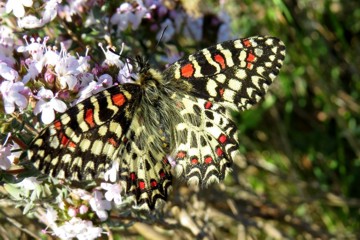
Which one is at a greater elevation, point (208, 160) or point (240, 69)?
point (240, 69)

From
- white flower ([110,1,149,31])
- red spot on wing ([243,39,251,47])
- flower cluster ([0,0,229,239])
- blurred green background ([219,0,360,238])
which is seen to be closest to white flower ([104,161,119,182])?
flower cluster ([0,0,229,239])

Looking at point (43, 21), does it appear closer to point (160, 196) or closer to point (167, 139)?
point (167, 139)

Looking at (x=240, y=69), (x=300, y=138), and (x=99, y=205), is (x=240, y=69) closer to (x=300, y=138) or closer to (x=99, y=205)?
(x=99, y=205)

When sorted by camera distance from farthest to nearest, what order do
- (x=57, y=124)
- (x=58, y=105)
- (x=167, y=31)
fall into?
(x=167, y=31) < (x=58, y=105) < (x=57, y=124)

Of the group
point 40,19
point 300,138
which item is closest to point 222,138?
point 40,19

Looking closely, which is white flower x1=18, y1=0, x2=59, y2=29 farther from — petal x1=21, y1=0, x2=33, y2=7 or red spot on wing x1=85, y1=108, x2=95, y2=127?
red spot on wing x1=85, y1=108, x2=95, y2=127
